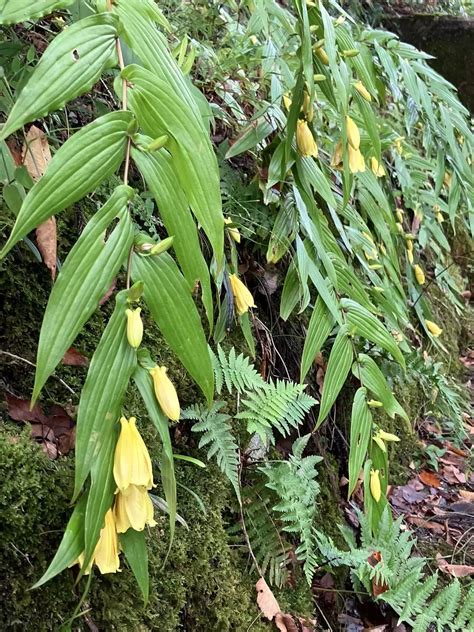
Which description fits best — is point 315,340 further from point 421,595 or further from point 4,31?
point 4,31

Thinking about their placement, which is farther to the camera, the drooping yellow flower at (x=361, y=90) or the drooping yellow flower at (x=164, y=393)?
the drooping yellow flower at (x=361, y=90)

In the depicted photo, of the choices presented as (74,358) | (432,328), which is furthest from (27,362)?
(432,328)

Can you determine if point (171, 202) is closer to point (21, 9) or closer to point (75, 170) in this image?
point (75, 170)

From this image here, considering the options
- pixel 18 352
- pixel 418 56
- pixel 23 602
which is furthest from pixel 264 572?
pixel 418 56

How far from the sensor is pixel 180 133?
0.64 m

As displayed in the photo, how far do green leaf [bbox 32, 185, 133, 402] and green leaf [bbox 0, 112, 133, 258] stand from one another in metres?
0.03

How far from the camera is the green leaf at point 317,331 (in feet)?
4.30

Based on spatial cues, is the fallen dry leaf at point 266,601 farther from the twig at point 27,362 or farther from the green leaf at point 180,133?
the green leaf at point 180,133

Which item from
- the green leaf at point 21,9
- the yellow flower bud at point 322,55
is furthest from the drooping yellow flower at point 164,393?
the yellow flower bud at point 322,55

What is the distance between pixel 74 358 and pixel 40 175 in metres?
0.35

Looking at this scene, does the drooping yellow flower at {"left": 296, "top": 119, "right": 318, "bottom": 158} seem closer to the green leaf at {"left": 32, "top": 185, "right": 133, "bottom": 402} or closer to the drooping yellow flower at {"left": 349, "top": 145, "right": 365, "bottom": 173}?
the drooping yellow flower at {"left": 349, "top": 145, "right": 365, "bottom": 173}

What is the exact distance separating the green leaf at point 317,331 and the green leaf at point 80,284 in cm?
75

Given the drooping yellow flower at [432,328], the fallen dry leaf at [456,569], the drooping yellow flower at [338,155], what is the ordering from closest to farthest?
the drooping yellow flower at [338,155] < the fallen dry leaf at [456,569] < the drooping yellow flower at [432,328]

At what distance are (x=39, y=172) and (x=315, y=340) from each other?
67 cm
